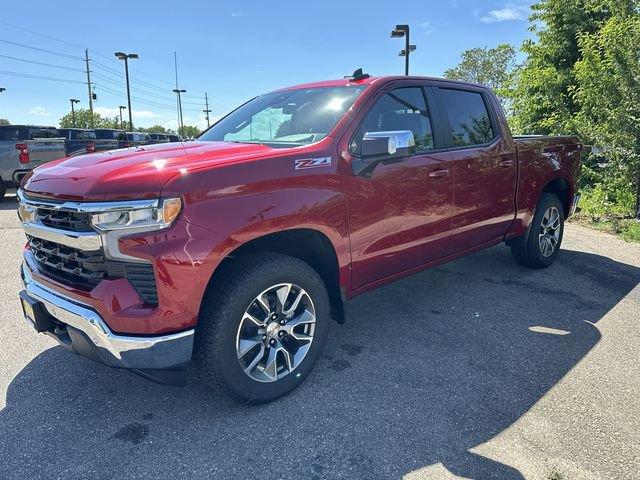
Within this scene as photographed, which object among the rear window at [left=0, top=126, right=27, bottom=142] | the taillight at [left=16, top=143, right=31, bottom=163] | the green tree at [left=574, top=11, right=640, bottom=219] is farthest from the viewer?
the rear window at [left=0, top=126, right=27, bottom=142]

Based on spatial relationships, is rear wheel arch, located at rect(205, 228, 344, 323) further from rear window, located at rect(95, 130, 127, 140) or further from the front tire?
rear window, located at rect(95, 130, 127, 140)

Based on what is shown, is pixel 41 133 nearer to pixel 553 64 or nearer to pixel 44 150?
pixel 44 150

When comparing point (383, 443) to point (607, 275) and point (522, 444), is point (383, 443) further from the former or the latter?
point (607, 275)

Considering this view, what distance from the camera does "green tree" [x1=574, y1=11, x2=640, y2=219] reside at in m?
7.29

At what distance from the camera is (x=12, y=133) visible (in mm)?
12672

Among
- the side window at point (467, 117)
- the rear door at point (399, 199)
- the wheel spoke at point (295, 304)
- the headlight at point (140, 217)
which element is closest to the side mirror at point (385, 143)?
the rear door at point (399, 199)

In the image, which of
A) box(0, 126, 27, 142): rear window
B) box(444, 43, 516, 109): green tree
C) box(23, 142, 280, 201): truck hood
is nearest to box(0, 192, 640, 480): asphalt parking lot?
box(23, 142, 280, 201): truck hood

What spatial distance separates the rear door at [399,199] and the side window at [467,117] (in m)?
0.31

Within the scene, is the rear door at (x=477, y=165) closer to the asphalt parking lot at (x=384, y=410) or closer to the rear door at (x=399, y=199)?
the rear door at (x=399, y=199)

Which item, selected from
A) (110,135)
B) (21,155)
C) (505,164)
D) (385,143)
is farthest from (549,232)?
(110,135)

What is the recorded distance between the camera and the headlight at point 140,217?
225 centimetres

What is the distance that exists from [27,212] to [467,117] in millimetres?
3530

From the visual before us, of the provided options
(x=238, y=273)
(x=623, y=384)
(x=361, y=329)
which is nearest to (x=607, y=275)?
(x=623, y=384)

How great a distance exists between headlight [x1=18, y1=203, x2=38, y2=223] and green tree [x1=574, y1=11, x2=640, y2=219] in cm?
810
